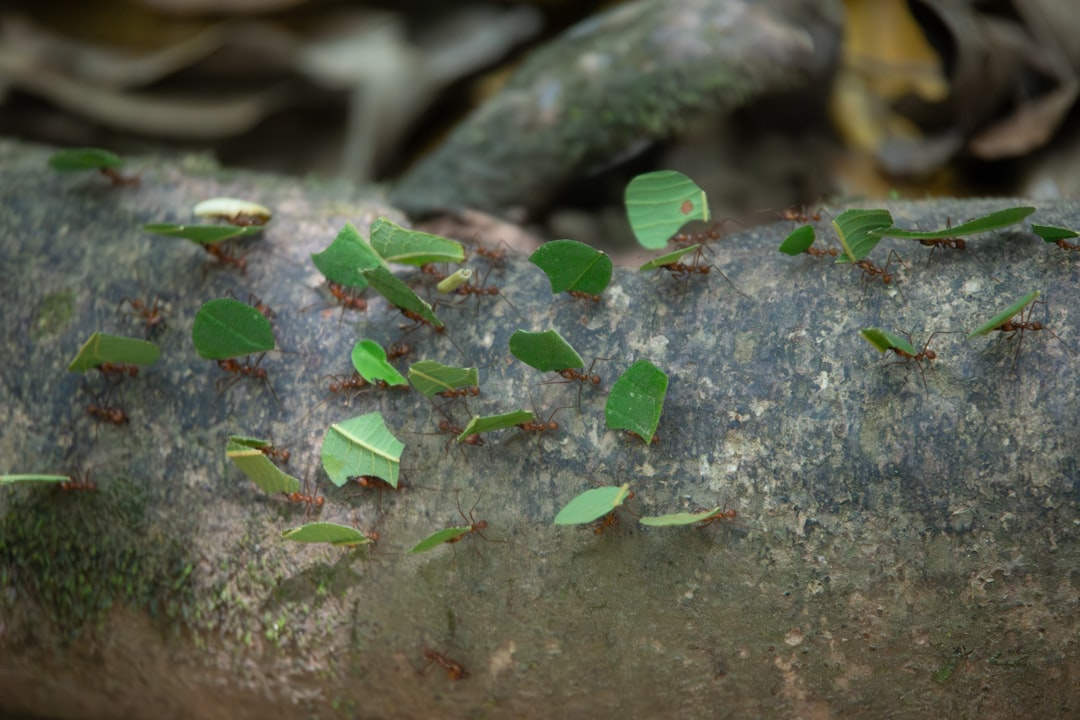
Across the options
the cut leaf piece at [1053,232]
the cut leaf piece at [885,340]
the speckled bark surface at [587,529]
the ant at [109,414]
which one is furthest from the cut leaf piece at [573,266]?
the ant at [109,414]

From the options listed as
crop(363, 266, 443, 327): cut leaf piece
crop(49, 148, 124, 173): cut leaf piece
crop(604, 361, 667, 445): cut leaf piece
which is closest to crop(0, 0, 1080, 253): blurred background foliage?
crop(49, 148, 124, 173): cut leaf piece

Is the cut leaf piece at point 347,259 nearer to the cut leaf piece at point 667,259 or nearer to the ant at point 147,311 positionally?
the ant at point 147,311

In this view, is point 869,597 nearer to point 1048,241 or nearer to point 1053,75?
point 1048,241

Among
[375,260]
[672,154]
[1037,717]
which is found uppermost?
[375,260]

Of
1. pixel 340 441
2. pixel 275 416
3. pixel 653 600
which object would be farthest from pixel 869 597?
pixel 275 416

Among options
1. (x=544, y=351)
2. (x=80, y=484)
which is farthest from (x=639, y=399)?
(x=80, y=484)

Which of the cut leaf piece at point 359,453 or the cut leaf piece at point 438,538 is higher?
the cut leaf piece at point 359,453

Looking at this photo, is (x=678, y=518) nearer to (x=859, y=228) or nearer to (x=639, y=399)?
(x=639, y=399)
